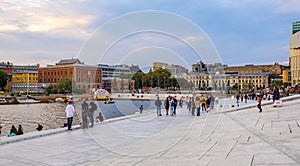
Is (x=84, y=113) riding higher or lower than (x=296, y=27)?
lower

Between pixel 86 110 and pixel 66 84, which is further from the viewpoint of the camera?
pixel 66 84

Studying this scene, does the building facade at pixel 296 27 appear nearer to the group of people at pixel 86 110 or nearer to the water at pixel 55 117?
the water at pixel 55 117

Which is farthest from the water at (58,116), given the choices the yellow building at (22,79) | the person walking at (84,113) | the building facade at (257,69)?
the building facade at (257,69)

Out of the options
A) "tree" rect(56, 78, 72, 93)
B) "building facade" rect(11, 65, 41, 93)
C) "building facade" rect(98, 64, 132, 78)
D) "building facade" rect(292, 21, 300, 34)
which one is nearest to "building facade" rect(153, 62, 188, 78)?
"building facade" rect(98, 64, 132, 78)

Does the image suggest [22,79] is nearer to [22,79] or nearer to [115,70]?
[22,79]

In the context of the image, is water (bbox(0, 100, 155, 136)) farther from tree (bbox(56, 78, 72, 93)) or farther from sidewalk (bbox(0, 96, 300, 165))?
tree (bbox(56, 78, 72, 93))

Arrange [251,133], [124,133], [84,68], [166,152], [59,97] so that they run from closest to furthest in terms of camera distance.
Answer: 1. [166,152]
2. [84,68]
3. [251,133]
4. [124,133]
5. [59,97]

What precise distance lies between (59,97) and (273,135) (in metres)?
96.9

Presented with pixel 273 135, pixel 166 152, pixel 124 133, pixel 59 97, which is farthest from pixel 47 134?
pixel 59 97

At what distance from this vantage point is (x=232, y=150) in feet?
29.0

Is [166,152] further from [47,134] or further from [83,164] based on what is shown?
[47,134]

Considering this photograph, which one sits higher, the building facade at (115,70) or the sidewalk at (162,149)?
the building facade at (115,70)

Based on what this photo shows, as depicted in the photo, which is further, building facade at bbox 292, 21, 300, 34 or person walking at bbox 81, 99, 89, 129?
building facade at bbox 292, 21, 300, 34

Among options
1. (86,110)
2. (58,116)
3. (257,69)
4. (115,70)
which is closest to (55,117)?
(58,116)
